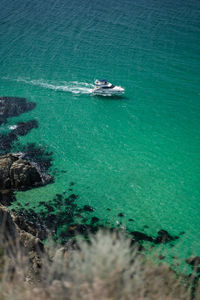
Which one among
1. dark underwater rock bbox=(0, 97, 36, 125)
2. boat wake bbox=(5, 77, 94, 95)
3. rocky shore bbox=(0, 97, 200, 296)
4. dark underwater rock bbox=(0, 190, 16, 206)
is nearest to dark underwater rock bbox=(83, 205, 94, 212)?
rocky shore bbox=(0, 97, 200, 296)

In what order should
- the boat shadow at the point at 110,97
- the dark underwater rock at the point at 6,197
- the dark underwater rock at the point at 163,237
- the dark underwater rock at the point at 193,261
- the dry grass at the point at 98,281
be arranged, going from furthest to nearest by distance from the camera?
the boat shadow at the point at 110,97 < the dark underwater rock at the point at 6,197 < the dark underwater rock at the point at 163,237 < the dark underwater rock at the point at 193,261 < the dry grass at the point at 98,281

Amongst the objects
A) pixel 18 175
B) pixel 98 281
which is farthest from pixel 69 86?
pixel 98 281

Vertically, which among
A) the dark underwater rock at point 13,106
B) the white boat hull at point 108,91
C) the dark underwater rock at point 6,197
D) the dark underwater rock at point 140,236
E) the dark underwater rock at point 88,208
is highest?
the white boat hull at point 108,91

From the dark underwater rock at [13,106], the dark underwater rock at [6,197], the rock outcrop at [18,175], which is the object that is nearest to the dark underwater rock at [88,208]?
the rock outcrop at [18,175]

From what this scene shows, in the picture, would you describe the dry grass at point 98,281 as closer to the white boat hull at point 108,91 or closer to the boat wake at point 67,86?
the white boat hull at point 108,91

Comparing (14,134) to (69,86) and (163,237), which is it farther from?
(163,237)

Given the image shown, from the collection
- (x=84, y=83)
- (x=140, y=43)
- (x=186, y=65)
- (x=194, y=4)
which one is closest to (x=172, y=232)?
(x=84, y=83)
